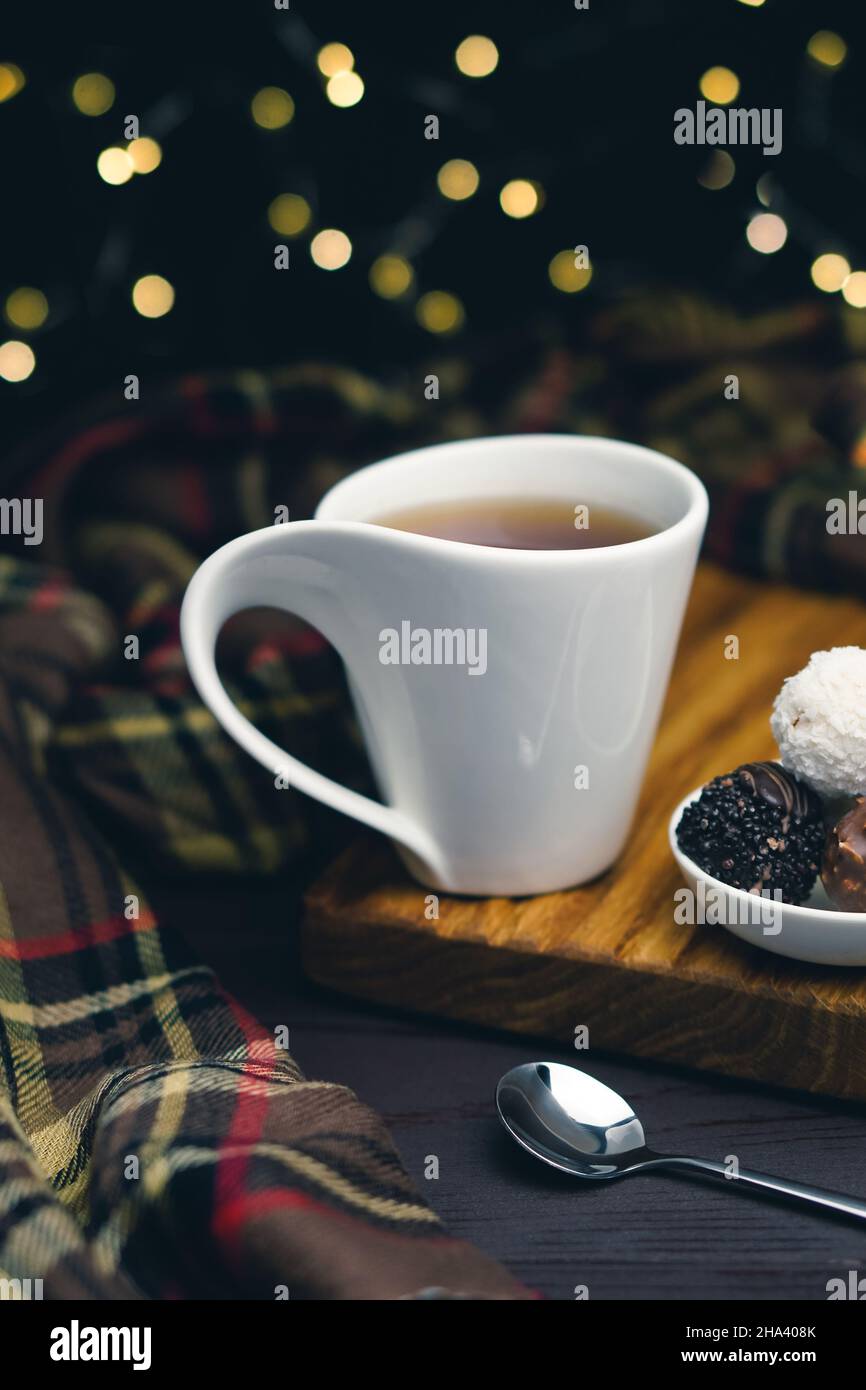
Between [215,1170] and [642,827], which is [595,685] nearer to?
[642,827]

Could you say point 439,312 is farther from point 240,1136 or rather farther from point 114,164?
point 240,1136

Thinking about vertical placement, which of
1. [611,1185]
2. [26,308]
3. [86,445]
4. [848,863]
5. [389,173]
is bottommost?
[611,1185]

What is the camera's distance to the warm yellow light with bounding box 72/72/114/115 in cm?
90

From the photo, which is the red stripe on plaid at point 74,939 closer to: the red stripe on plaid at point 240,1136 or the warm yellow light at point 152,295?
the red stripe on plaid at point 240,1136

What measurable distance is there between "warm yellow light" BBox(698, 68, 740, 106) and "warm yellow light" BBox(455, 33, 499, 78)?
15 cm

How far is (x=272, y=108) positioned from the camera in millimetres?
939

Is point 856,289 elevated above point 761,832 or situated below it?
above

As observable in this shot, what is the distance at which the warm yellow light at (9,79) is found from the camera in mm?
867

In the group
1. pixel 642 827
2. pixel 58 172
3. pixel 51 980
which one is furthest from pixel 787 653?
pixel 58 172

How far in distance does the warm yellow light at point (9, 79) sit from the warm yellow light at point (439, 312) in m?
0.32

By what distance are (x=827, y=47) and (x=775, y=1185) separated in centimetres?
76

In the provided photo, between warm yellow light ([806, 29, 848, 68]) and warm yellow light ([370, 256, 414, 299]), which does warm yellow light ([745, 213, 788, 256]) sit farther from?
warm yellow light ([370, 256, 414, 299])

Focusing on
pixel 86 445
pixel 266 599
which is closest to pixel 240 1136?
pixel 266 599

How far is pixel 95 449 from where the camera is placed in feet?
2.97
